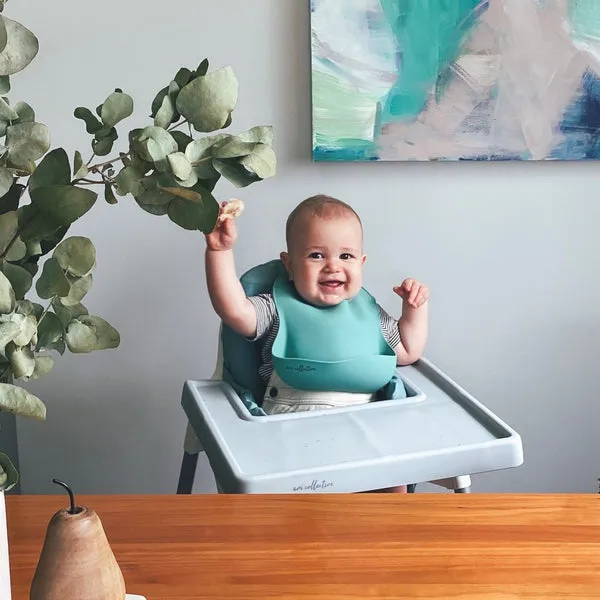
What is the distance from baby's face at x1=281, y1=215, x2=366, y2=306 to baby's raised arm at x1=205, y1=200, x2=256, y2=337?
0.12 m

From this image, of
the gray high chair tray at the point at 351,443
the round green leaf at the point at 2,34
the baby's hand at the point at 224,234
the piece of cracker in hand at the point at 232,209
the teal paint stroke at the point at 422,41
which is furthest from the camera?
the teal paint stroke at the point at 422,41

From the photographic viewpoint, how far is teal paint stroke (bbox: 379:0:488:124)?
1.84m

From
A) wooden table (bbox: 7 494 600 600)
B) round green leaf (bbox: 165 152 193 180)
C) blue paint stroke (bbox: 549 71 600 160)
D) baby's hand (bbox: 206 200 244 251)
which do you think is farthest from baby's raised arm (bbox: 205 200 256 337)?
round green leaf (bbox: 165 152 193 180)

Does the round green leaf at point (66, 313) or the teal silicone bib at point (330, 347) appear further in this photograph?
the teal silicone bib at point (330, 347)

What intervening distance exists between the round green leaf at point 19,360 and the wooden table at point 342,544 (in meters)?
0.36

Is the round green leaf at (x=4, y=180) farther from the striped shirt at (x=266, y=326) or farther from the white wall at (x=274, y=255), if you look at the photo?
the white wall at (x=274, y=255)

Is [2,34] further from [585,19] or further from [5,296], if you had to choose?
[585,19]

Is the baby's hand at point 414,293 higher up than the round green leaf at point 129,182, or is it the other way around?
the round green leaf at point 129,182

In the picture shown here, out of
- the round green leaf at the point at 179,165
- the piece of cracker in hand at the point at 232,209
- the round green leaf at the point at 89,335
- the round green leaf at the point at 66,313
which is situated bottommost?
the piece of cracker in hand at the point at 232,209

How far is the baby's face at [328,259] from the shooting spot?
1.60 meters

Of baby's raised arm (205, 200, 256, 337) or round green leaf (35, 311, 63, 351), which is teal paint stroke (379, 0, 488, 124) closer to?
baby's raised arm (205, 200, 256, 337)

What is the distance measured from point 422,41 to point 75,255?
60.6 inches

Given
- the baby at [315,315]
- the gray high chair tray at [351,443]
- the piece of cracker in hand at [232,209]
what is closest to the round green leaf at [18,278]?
the gray high chair tray at [351,443]

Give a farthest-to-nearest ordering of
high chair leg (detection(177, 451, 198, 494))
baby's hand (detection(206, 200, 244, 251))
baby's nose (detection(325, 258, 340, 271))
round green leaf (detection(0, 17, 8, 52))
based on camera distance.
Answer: high chair leg (detection(177, 451, 198, 494)) < baby's nose (detection(325, 258, 340, 271)) < baby's hand (detection(206, 200, 244, 251)) < round green leaf (detection(0, 17, 8, 52))
